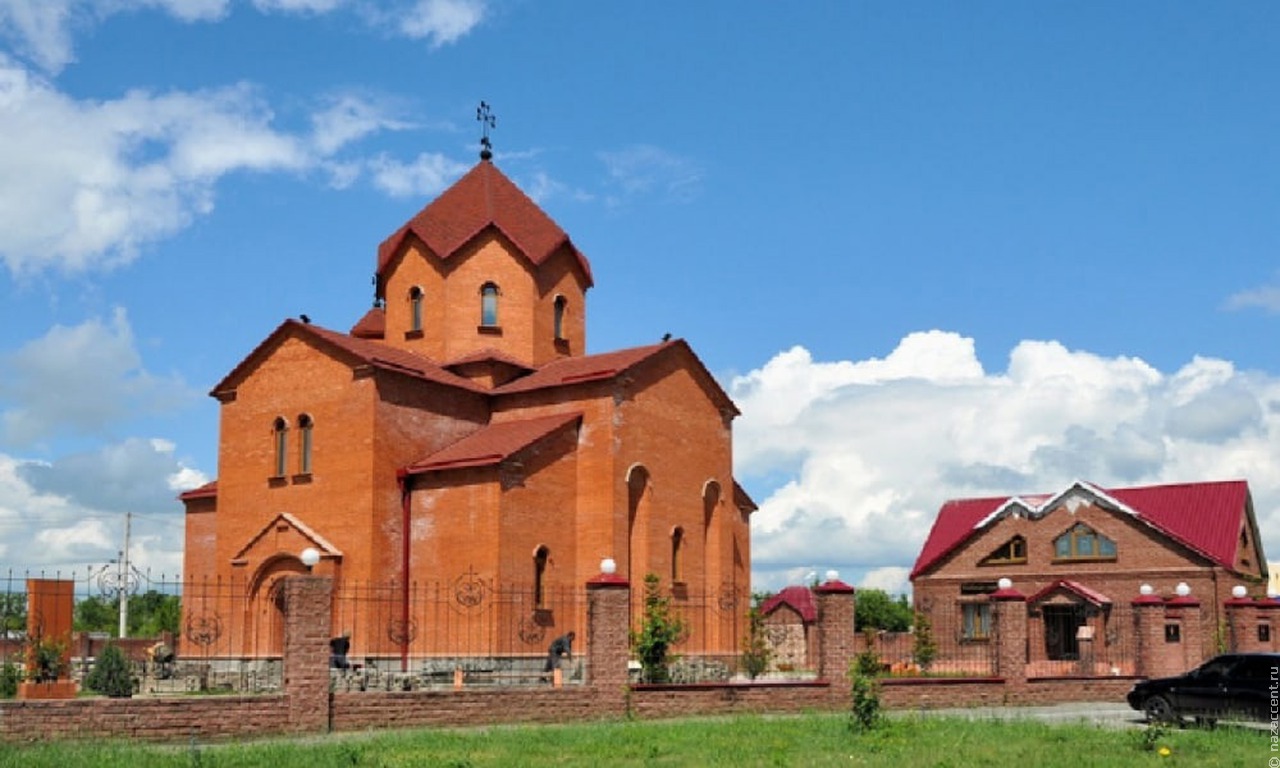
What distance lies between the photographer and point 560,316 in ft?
98.3

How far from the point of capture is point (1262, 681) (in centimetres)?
1574

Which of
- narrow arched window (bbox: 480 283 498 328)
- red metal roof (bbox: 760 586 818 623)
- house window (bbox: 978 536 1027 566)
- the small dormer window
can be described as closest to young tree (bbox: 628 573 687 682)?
the small dormer window

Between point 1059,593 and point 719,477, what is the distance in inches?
387

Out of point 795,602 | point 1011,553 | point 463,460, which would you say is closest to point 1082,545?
point 1011,553

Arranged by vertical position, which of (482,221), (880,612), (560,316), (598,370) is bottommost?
(880,612)

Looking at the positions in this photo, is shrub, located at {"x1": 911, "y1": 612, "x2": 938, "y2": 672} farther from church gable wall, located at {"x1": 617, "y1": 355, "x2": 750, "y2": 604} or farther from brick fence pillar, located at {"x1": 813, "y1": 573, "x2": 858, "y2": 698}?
brick fence pillar, located at {"x1": 813, "y1": 573, "x2": 858, "y2": 698}

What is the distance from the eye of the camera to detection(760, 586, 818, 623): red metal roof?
3928cm

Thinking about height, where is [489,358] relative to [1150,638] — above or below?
above

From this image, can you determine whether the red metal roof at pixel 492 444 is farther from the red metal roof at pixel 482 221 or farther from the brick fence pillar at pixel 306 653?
the brick fence pillar at pixel 306 653

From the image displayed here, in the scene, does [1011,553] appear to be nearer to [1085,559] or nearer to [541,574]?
[1085,559]

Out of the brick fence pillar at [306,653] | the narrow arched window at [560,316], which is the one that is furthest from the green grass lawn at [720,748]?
the narrow arched window at [560,316]

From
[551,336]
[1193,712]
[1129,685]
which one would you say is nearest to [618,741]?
[1193,712]

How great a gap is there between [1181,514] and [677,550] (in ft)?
50.7

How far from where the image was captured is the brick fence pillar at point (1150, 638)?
2198 cm
